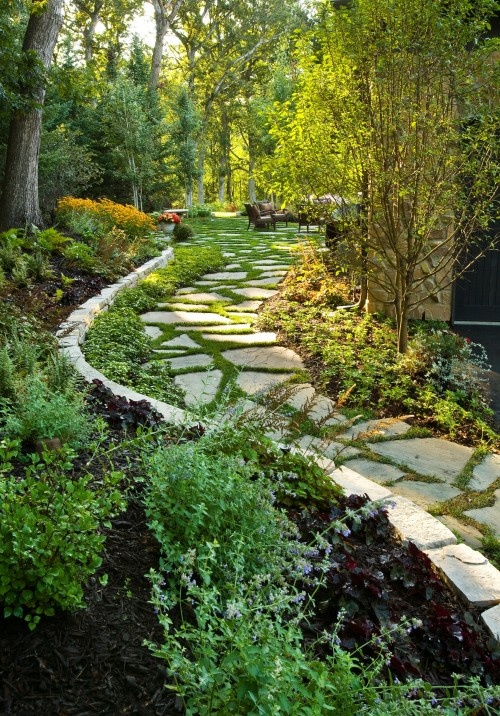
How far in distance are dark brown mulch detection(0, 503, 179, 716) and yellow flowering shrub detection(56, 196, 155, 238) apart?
9239mm

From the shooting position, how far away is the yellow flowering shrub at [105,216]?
1056 centimetres

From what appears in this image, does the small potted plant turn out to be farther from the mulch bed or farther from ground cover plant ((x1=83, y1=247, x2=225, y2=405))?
the mulch bed

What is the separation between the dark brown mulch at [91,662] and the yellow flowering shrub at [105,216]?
364 inches

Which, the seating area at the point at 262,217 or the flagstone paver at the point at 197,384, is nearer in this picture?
the flagstone paver at the point at 197,384

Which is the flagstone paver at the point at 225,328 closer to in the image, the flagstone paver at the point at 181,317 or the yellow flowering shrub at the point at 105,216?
the flagstone paver at the point at 181,317

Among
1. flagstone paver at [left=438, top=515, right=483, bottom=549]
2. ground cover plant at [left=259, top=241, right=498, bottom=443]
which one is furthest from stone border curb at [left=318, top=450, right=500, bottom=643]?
ground cover plant at [left=259, top=241, right=498, bottom=443]

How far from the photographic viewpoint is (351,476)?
121 inches

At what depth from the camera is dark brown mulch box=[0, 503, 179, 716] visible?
4.73 feet

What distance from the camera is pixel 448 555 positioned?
255 centimetres

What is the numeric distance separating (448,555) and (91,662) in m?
1.56

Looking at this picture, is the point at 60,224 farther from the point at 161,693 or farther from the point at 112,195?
the point at 161,693

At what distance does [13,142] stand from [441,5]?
23.1ft

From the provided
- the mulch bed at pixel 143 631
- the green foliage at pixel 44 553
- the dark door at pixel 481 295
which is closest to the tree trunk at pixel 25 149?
the dark door at pixel 481 295

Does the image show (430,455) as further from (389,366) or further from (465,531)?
(389,366)
